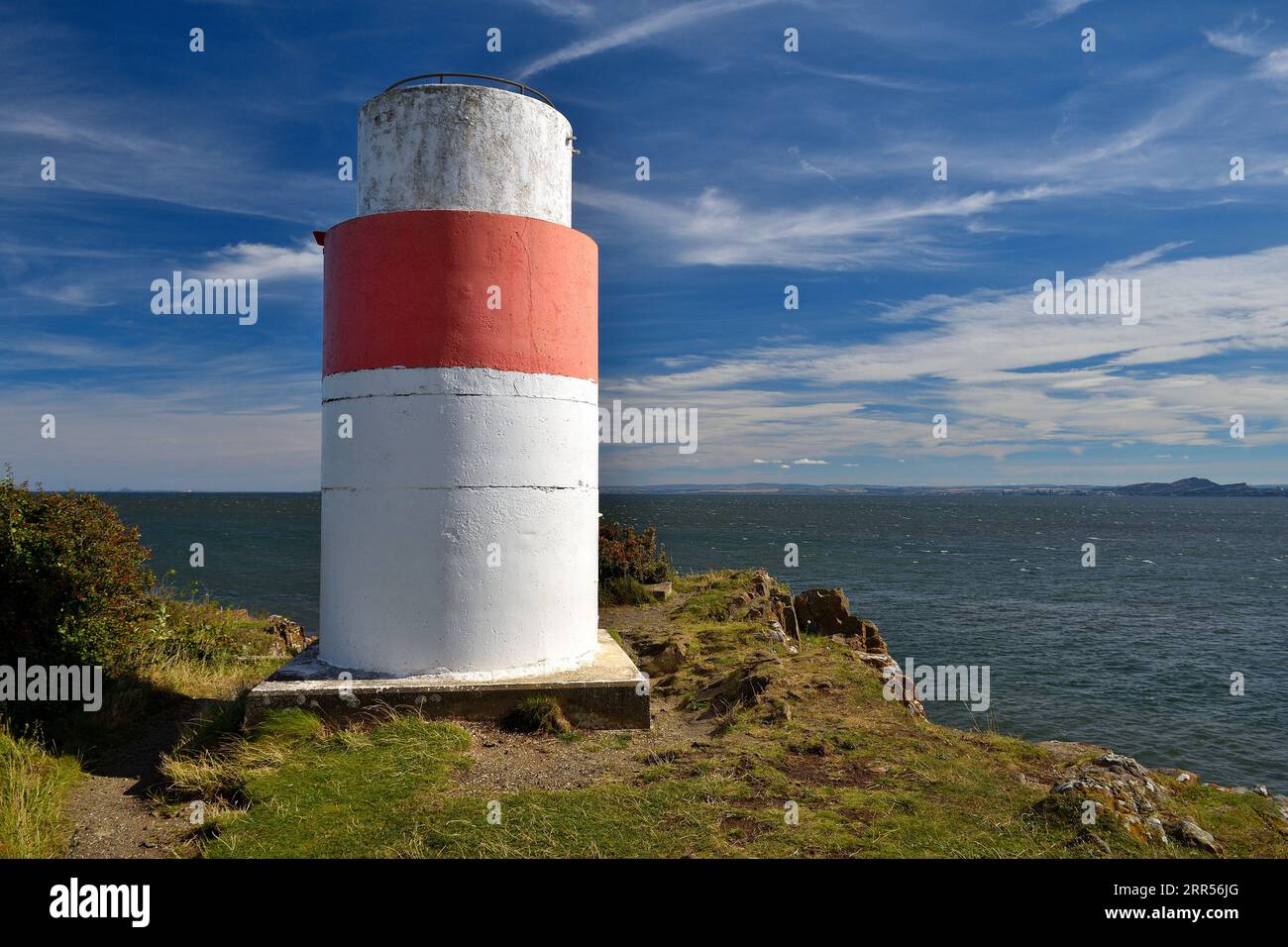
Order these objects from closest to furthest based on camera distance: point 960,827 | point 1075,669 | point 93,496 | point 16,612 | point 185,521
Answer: point 960,827 < point 16,612 < point 93,496 < point 1075,669 < point 185,521

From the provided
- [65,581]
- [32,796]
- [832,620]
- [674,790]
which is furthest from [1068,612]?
[32,796]

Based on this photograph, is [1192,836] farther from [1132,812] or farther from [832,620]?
[832,620]

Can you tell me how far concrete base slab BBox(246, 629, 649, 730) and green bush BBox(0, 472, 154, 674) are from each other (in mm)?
3542

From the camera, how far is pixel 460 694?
967 cm

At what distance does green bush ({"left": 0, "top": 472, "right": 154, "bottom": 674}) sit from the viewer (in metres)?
11.0

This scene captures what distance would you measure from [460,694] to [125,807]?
11.2ft

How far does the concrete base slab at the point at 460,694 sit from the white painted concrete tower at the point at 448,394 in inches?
13.7

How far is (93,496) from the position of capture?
40.4 feet

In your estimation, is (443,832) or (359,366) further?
(359,366)

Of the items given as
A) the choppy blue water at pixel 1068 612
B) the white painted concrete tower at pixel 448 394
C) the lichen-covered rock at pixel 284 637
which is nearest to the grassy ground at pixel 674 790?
the white painted concrete tower at pixel 448 394

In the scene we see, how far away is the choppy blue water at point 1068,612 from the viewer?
2098 centimetres
